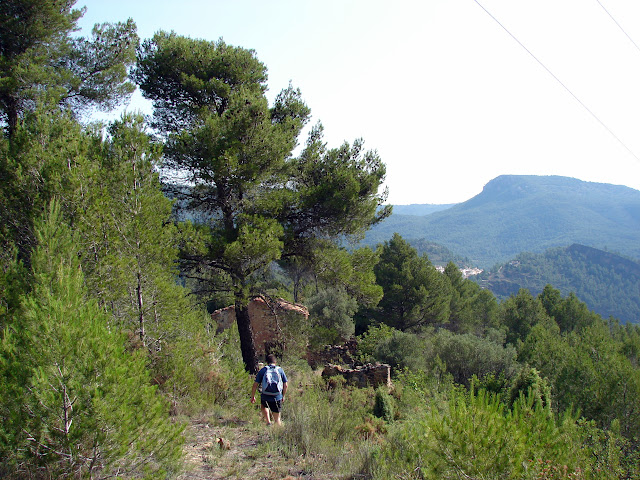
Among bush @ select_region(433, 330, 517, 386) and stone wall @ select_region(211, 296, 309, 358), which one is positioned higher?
stone wall @ select_region(211, 296, 309, 358)

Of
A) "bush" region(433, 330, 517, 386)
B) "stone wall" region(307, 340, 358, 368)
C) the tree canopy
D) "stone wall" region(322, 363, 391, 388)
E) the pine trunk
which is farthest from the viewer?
"bush" region(433, 330, 517, 386)

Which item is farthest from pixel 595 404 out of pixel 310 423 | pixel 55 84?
pixel 55 84

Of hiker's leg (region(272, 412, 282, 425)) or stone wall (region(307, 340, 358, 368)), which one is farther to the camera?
stone wall (region(307, 340, 358, 368))

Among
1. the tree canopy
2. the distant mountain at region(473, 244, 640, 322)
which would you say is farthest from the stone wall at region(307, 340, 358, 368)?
the distant mountain at region(473, 244, 640, 322)

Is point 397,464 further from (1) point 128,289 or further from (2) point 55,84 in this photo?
(2) point 55,84

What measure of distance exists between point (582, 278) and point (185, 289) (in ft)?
616

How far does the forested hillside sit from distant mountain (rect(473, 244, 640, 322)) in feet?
456

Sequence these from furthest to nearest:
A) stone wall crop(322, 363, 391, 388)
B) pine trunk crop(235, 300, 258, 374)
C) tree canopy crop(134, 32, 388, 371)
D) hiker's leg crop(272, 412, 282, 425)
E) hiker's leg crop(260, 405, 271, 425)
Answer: stone wall crop(322, 363, 391, 388) < pine trunk crop(235, 300, 258, 374) < tree canopy crop(134, 32, 388, 371) < hiker's leg crop(260, 405, 271, 425) < hiker's leg crop(272, 412, 282, 425)

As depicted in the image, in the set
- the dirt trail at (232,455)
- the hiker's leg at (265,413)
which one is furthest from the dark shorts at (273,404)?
the dirt trail at (232,455)

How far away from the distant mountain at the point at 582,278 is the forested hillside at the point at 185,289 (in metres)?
139

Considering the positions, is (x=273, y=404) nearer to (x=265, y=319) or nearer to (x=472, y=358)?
(x=265, y=319)

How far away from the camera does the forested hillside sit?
3.07m

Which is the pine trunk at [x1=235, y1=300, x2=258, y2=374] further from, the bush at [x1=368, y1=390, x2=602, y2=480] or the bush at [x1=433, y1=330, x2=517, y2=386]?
the bush at [x1=433, y1=330, x2=517, y2=386]

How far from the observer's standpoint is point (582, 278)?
530 ft
